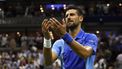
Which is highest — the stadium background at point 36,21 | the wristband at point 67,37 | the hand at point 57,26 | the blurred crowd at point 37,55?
the hand at point 57,26

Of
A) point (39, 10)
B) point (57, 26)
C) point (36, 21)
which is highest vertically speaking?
point (57, 26)

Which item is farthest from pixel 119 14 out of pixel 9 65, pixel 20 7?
pixel 9 65

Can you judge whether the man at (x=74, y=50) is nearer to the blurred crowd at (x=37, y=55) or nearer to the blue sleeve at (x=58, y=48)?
the blue sleeve at (x=58, y=48)

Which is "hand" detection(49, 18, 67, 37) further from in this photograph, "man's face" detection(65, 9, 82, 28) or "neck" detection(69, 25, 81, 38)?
"neck" detection(69, 25, 81, 38)

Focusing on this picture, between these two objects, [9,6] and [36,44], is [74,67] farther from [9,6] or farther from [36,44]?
[9,6]

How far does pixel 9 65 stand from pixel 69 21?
1084cm

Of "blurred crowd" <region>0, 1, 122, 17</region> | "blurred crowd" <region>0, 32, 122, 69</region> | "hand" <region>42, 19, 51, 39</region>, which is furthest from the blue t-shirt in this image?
"blurred crowd" <region>0, 1, 122, 17</region>

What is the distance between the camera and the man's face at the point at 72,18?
14.9 ft

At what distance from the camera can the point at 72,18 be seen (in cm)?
459

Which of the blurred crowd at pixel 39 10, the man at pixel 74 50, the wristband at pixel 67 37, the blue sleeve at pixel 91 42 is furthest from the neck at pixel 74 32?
the blurred crowd at pixel 39 10

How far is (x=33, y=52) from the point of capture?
16.7 metres

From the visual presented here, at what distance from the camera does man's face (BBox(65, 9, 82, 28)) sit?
4534 millimetres

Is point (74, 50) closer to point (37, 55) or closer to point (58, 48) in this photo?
point (58, 48)

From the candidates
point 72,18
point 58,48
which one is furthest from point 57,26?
point 58,48
